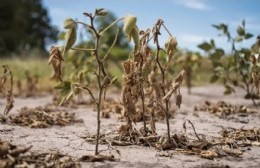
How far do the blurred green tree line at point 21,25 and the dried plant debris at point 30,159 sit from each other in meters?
23.8

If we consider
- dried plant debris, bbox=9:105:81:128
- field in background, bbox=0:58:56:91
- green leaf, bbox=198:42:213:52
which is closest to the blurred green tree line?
field in background, bbox=0:58:56:91

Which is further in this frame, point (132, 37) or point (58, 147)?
point (58, 147)

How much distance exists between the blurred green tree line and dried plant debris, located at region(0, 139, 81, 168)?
2383 centimetres

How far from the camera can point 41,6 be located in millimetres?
34375

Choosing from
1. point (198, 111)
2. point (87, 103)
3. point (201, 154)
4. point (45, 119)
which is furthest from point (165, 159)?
point (87, 103)

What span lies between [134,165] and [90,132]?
3.28 feet

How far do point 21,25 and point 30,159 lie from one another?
1150 inches

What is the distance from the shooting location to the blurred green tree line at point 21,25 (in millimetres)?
27869

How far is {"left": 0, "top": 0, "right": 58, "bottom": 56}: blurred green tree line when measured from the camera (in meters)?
27.9

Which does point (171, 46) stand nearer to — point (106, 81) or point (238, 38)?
point (106, 81)

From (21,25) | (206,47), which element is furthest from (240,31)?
(21,25)

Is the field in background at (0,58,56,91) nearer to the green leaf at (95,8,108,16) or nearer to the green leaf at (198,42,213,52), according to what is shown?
the green leaf at (198,42,213,52)

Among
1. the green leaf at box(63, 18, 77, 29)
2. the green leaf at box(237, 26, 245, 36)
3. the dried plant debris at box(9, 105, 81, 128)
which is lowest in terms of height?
the dried plant debris at box(9, 105, 81, 128)

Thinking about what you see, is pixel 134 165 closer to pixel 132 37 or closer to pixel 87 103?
pixel 132 37
